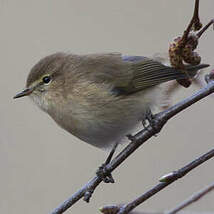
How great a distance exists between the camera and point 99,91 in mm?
2818

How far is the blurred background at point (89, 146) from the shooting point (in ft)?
14.3

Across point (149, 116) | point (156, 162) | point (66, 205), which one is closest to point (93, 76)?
point (149, 116)

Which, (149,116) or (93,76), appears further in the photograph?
(93,76)

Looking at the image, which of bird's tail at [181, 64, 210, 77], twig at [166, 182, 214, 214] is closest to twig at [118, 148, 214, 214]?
twig at [166, 182, 214, 214]

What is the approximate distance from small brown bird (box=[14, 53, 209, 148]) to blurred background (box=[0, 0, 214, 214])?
140cm

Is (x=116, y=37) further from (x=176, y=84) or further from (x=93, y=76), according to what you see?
(x=176, y=84)

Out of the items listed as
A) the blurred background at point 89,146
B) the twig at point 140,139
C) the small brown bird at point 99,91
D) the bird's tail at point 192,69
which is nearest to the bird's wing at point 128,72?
the small brown bird at point 99,91

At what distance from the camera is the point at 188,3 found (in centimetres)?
482

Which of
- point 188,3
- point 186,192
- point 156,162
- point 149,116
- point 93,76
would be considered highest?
point 188,3

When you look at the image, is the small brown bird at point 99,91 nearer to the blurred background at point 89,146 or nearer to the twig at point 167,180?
the twig at point 167,180

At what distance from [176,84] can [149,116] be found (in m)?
0.23

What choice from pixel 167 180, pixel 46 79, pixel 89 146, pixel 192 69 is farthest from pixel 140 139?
pixel 89 146

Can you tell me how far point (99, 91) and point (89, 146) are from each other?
1944 mm

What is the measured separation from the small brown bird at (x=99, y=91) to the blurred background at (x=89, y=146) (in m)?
1.40
